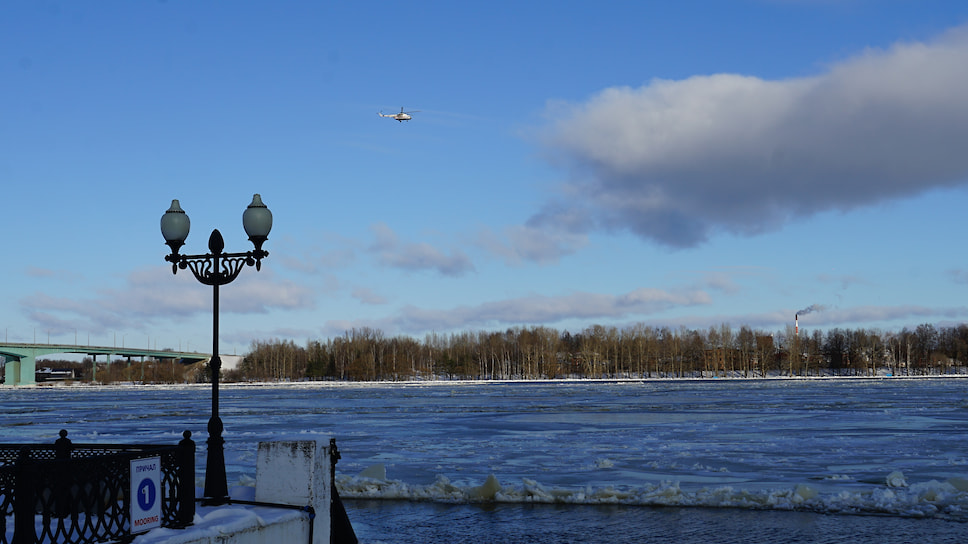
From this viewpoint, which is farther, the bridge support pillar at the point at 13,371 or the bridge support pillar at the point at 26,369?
the bridge support pillar at the point at 13,371

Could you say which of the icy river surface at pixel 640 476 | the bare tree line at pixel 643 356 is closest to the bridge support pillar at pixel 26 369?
the bare tree line at pixel 643 356

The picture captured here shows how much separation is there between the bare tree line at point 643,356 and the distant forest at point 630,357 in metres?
0.21

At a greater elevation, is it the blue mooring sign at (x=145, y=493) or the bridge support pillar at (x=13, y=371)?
the blue mooring sign at (x=145, y=493)

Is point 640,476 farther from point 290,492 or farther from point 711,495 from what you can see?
point 290,492

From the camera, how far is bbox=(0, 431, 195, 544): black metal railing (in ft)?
25.5

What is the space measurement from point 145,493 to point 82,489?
2.91 feet

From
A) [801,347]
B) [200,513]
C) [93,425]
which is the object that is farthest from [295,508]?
[801,347]

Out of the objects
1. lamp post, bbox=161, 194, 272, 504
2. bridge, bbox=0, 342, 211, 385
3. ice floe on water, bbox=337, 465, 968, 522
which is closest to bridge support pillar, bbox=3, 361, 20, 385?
bridge, bbox=0, 342, 211, 385

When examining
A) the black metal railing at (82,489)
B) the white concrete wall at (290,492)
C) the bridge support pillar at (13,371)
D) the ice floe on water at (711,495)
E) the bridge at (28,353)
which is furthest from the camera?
the bridge support pillar at (13,371)

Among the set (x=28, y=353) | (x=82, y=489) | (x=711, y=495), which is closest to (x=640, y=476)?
(x=711, y=495)

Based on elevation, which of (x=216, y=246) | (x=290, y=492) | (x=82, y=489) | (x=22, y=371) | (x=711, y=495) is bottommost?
(x=22, y=371)

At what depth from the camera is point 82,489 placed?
8.23m

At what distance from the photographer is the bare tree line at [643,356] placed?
177250 millimetres

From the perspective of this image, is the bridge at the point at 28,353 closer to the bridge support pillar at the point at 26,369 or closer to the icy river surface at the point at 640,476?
the bridge support pillar at the point at 26,369
